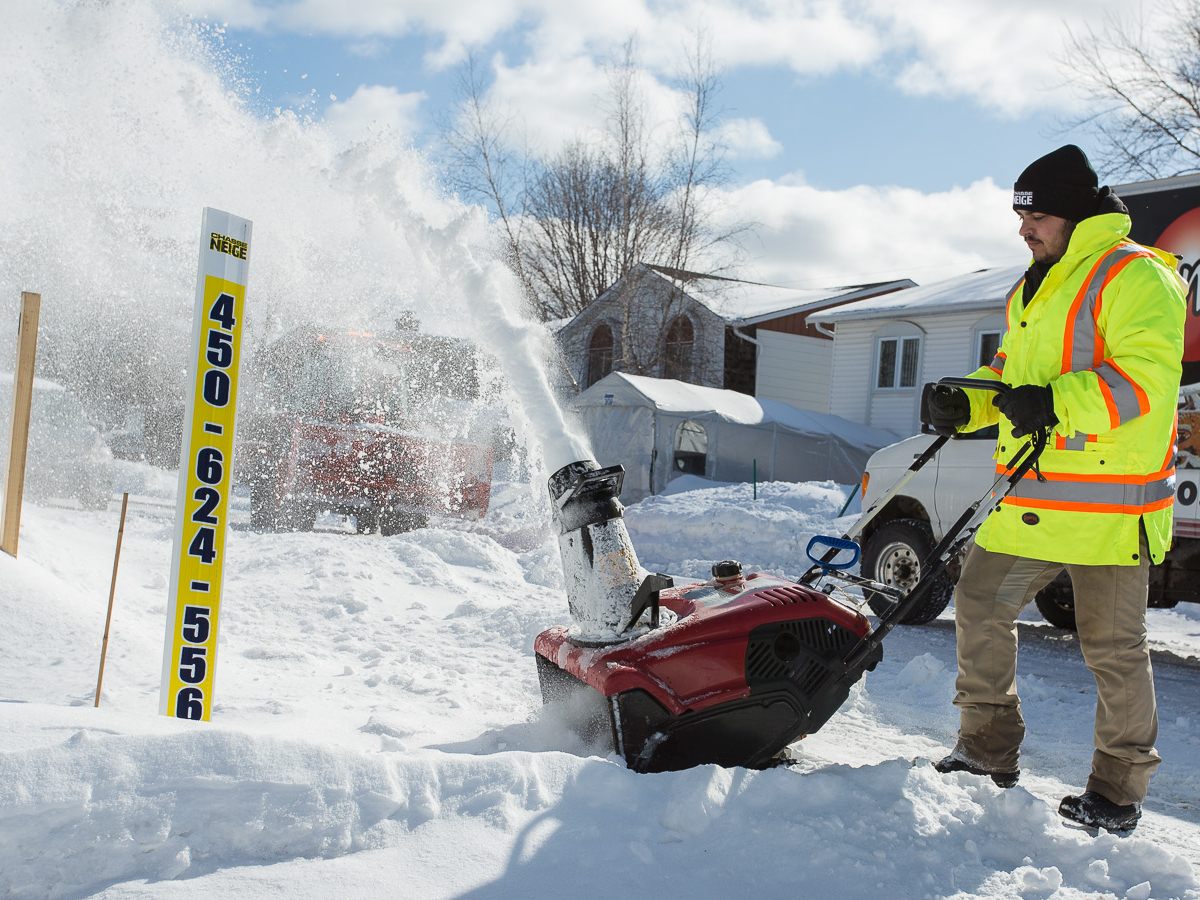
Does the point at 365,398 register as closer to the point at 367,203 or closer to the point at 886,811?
the point at 367,203

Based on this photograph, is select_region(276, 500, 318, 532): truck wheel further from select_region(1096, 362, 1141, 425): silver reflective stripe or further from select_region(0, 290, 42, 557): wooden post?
select_region(1096, 362, 1141, 425): silver reflective stripe

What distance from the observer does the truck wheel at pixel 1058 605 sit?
684 centimetres

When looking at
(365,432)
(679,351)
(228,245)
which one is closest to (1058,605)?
(228,245)

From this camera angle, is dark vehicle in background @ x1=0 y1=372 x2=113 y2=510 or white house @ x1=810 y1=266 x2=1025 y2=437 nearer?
dark vehicle in background @ x1=0 y1=372 x2=113 y2=510

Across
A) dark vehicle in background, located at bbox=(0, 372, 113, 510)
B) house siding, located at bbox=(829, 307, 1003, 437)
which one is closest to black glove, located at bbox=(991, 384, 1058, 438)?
dark vehicle in background, located at bbox=(0, 372, 113, 510)

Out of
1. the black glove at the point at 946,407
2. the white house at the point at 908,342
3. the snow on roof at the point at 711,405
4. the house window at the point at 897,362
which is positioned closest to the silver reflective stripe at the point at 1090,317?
the black glove at the point at 946,407

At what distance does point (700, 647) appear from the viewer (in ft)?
9.42

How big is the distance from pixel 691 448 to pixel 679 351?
9.74 m

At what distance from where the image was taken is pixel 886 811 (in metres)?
2.53

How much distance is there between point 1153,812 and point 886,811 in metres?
1.42

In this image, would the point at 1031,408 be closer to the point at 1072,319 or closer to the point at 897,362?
the point at 1072,319

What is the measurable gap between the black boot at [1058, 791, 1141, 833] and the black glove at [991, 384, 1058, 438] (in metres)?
1.11

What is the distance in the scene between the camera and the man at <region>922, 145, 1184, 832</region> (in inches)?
102

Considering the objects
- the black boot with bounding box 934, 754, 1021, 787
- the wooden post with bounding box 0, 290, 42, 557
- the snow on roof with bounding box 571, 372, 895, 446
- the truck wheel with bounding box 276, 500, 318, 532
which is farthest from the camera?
the snow on roof with bounding box 571, 372, 895, 446
